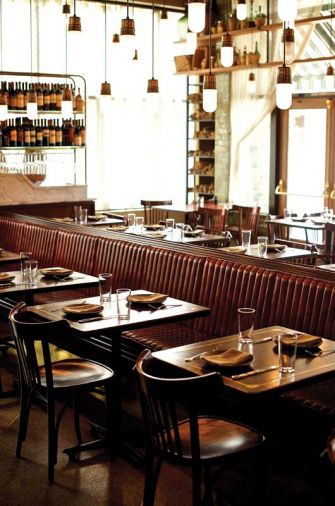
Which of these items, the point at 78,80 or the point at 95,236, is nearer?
the point at 95,236

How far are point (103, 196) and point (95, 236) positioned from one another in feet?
16.4

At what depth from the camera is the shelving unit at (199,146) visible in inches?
471

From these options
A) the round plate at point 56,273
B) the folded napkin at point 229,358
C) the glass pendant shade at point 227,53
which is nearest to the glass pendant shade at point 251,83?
the glass pendant shade at point 227,53

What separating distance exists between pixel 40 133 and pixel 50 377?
621cm

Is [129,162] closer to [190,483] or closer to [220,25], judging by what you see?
[220,25]

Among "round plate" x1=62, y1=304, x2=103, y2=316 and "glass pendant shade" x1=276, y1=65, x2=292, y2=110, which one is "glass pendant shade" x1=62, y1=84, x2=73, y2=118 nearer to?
"glass pendant shade" x1=276, y1=65, x2=292, y2=110

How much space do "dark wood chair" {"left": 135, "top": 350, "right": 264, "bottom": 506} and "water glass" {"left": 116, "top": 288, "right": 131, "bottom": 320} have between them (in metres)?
0.88

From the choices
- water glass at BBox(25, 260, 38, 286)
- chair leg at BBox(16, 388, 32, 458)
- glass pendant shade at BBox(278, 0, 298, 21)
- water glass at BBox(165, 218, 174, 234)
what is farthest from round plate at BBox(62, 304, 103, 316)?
water glass at BBox(165, 218, 174, 234)

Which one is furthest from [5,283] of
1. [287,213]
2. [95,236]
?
[287,213]

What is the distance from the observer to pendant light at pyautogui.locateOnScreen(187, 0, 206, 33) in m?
5.61

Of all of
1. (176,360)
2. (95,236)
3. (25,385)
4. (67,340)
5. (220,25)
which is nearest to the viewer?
(176,360)

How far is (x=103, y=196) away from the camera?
11.7 metres

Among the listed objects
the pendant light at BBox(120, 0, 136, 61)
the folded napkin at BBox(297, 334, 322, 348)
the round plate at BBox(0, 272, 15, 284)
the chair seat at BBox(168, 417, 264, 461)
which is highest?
the pendant light at BBox(120, 0, 136, 61)

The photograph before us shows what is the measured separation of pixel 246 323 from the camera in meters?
3.63
